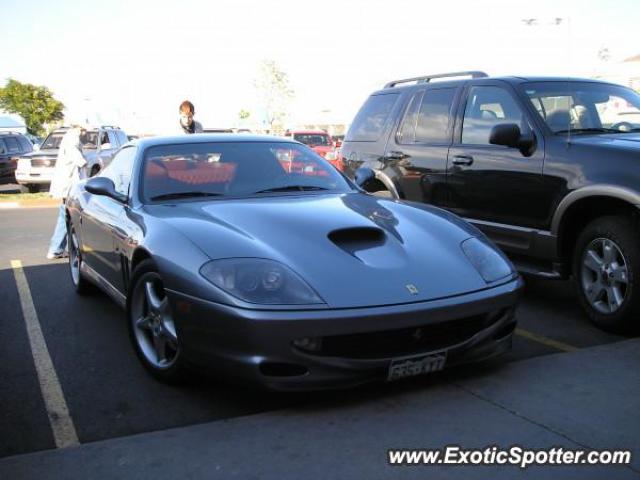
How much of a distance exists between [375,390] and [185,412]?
38.1 inches

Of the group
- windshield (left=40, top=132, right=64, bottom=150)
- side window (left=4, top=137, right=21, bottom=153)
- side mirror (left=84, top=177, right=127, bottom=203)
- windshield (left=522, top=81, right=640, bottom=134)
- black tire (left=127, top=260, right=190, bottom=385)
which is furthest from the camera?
side window (left=4, top=137, right=21, bottom=153)

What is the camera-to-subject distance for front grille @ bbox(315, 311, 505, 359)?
10.4ft

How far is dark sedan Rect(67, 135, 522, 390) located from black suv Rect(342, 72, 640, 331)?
114 cm

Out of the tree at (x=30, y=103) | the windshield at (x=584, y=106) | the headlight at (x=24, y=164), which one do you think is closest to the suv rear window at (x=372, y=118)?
the windshield at (x=584, y=106)

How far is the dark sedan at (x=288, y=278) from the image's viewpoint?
3160 millimetres

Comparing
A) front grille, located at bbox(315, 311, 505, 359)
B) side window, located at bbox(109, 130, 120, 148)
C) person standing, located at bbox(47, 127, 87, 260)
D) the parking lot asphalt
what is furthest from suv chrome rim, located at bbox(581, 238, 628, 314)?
side window, located at bbox(109, 130, 120, 148)

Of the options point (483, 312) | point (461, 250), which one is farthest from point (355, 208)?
point (483, 312)

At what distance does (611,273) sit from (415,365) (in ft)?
6.73

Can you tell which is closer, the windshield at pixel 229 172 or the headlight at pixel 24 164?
the windshield at pixel 229 172

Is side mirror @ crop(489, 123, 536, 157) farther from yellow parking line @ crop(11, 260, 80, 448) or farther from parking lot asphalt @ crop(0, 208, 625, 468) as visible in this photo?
yellow parking line @ crop(11, 260, 80, 448)

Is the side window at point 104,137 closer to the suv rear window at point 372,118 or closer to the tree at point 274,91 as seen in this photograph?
the suv rear window at point 372,118

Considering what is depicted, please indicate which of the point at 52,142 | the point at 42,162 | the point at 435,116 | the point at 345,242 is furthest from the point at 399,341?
the point at 52,142

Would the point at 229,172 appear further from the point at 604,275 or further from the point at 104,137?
the point at 104,137

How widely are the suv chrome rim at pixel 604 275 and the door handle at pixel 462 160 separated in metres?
1.34
